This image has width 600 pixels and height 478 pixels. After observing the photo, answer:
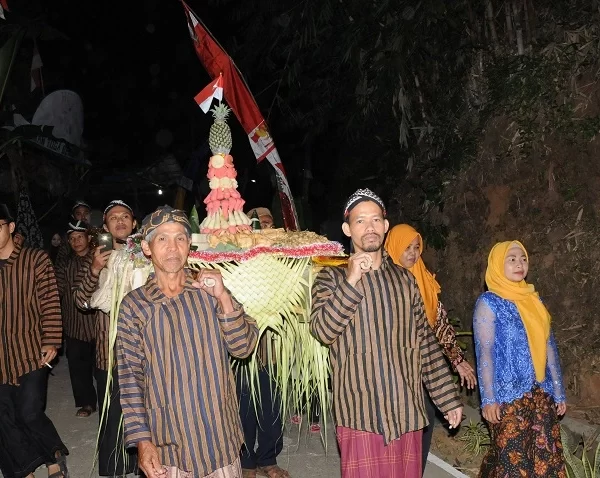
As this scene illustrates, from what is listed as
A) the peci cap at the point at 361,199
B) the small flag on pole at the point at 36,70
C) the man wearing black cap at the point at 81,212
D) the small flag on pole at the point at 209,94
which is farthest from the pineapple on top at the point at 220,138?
the small flag on pole at the point at 36,70

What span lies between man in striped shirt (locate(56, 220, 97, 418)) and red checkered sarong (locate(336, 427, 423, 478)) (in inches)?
157

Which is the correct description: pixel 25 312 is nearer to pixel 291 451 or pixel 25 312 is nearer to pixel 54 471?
pixel 54 471

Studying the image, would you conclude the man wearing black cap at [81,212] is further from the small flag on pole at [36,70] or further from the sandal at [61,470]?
the small flag on pole at [36,70]

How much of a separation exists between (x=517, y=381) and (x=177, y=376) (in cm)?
197

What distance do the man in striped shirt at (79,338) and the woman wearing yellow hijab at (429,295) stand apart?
3.29m

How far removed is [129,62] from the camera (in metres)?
21.3

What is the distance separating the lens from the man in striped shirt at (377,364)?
3348 mm

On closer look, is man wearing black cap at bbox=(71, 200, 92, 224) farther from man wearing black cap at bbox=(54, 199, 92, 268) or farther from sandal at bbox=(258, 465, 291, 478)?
sandal at bbox=(258, 465, 291, 478)

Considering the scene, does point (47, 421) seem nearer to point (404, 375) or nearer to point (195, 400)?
point (195, 400)

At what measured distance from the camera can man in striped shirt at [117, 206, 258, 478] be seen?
3.08 m

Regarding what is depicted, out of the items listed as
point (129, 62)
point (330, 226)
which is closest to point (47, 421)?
point (330, 226)

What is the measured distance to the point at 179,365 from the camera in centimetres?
310

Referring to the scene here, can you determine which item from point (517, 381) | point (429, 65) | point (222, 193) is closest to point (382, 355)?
point (517, 381)

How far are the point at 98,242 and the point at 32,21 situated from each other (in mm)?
9641
